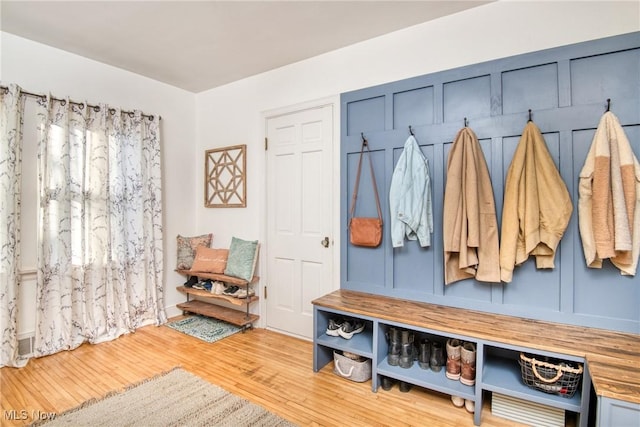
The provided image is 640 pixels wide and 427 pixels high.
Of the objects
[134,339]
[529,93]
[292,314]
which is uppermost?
[529,93]

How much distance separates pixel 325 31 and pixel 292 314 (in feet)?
8.45

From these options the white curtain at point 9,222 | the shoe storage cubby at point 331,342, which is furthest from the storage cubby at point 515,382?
the white curtain at point 9,222

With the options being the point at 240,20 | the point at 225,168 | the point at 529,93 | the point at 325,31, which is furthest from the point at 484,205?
the point at 225,168

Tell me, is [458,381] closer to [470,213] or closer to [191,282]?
[470,213]

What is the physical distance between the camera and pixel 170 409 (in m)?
1.89

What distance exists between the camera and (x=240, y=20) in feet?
7.59

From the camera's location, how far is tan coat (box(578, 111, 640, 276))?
1.64 meters

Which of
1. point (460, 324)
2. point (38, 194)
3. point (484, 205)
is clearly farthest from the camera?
point (38, 194)

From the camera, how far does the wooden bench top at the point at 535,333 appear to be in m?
1.34

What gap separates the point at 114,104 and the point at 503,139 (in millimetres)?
3573

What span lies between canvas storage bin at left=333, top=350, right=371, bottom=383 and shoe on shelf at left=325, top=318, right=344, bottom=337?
17 cm

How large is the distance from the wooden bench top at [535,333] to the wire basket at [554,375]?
0.11 metres

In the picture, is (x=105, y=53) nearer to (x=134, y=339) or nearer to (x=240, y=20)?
(x=240, y=20)

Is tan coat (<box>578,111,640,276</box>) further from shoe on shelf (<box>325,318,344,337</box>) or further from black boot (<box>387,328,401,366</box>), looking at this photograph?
shoe on shelf (<box>325,318,344,337</box>)
